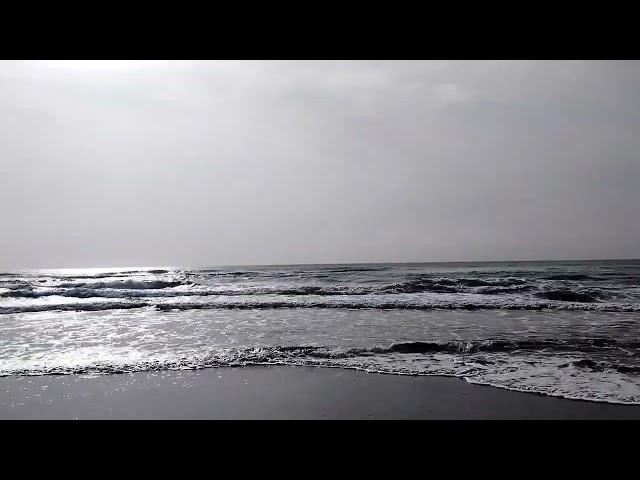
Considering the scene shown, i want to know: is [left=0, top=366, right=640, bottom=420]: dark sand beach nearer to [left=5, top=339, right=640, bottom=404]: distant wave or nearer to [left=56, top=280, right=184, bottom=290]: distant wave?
[left=5, top=339, right=640, bottom=404]: distant wave

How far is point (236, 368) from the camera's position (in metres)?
5.44

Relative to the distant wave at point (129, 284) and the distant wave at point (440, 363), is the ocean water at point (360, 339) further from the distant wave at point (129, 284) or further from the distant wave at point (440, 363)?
the distant wave at point (129, 284)

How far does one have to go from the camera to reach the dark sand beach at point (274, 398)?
3.75 meters

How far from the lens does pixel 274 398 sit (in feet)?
13.8

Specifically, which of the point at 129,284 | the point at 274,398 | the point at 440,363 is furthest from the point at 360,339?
the point at 129,284

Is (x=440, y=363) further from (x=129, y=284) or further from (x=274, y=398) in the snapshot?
(x=129, y=284)

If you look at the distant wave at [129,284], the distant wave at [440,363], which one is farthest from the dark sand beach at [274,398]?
the distant wave at [129,284]

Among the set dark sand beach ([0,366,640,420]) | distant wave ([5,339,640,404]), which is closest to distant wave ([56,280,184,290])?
distant wave ([5,339,640,404])

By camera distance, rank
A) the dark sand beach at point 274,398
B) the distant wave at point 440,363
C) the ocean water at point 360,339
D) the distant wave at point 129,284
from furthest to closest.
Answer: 1. the distant wave at point 129,284
2. the ocean water at point 360,339
3. the distant wave at point 440,363
4. the dark sand beach at point 274,398
